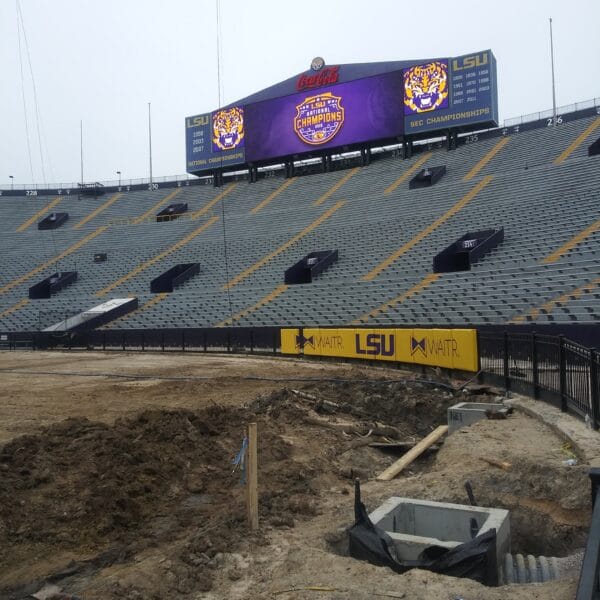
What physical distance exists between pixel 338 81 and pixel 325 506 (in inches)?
1793

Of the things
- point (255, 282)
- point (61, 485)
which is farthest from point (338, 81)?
point (61, 485)

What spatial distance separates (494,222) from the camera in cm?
2988

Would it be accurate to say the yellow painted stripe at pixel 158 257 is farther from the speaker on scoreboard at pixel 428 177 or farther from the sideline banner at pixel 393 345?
the sideline banner at pixel 393 345

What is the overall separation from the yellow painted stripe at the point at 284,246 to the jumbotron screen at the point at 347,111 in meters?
7.22

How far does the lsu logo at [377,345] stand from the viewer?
789 inches

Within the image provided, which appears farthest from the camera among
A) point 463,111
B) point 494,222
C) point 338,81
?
point 338,81

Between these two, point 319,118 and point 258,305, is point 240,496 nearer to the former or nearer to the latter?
point 258,305

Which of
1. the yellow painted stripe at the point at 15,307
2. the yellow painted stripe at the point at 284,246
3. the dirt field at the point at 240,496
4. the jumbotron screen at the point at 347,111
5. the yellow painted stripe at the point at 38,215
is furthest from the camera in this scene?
the yellow painted stripe at the point at 38,215

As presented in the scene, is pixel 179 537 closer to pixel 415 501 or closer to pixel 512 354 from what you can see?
pixel 415 501

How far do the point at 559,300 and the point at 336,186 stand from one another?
91.5ft

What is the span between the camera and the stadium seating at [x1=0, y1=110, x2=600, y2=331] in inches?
932

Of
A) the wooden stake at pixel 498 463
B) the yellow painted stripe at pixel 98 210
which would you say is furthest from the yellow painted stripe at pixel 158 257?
the wooden stake at pixel 498 463

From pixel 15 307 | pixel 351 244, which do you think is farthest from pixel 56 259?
pixel 351 244

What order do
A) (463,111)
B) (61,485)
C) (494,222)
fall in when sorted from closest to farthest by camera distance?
(61,485), (494,222), (463,111)
